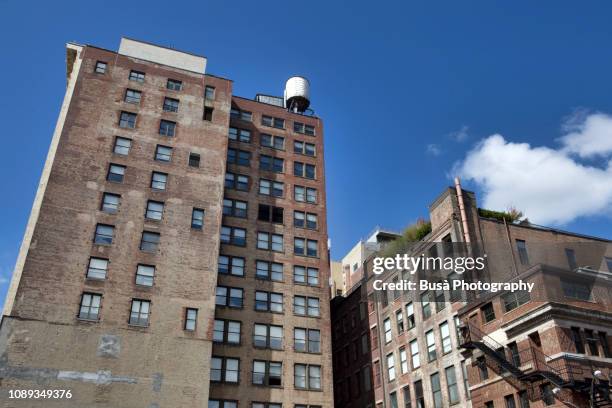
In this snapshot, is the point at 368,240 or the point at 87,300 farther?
the point at 368,240

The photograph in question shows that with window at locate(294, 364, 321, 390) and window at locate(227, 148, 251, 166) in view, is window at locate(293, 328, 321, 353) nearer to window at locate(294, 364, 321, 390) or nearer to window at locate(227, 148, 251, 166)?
window at locate(294, 364, 321, 390)

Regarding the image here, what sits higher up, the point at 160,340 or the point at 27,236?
the point at 27,236

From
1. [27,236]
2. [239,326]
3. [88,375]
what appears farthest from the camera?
[239,326]

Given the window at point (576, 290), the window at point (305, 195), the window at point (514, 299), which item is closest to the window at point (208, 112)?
the window at point (305, 195)

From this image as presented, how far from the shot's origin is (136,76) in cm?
6244

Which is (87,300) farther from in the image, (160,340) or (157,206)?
(157,206)

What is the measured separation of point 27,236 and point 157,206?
11.3 m

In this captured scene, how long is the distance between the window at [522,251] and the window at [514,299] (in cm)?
1016

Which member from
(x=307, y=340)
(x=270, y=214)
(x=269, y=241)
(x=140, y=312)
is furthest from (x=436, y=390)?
(x=140, y=312)

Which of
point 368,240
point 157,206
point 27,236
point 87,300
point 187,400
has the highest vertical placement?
point 368,240

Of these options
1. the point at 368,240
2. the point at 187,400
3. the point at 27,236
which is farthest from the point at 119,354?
the point at 368,240

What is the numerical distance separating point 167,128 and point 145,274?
16983 millimetres

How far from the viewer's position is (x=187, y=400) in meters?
45.3

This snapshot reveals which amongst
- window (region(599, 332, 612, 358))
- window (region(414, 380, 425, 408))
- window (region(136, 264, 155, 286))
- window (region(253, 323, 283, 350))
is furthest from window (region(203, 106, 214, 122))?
window (region(599, 332, 612, 358))
